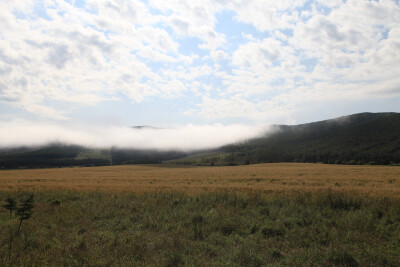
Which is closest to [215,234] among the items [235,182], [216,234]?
[216,234]

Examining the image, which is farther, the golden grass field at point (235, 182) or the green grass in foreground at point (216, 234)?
the golden grass field at point (235, 182)

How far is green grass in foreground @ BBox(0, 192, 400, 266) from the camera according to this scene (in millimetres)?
6020

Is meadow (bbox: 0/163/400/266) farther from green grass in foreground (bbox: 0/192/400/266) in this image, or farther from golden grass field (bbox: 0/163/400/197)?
golden grass field (bbox: 0/163/400/197)

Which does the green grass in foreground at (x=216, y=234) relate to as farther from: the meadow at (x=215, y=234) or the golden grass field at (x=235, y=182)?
the golden grass field at (x=235, y=182)

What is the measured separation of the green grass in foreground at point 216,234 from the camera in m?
6.02

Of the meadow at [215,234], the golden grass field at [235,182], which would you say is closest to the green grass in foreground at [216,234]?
the meadow at [215,234]

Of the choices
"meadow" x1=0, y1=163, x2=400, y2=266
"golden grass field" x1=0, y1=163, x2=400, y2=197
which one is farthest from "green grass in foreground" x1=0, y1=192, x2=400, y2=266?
"golden grass field" x1=0, y1=163, x2=400, y2=197

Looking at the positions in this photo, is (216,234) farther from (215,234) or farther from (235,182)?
(235,182)

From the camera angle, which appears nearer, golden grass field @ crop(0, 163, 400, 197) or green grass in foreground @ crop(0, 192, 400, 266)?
green grass in foreground @ crop(0, 192, 400, 266)

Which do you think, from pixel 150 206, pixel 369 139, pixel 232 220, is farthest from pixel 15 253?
pixel 369 139

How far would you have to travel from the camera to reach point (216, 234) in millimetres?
7906

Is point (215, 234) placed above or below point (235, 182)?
above

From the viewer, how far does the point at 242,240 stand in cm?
738

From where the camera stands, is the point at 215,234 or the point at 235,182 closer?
the point at 215,234
